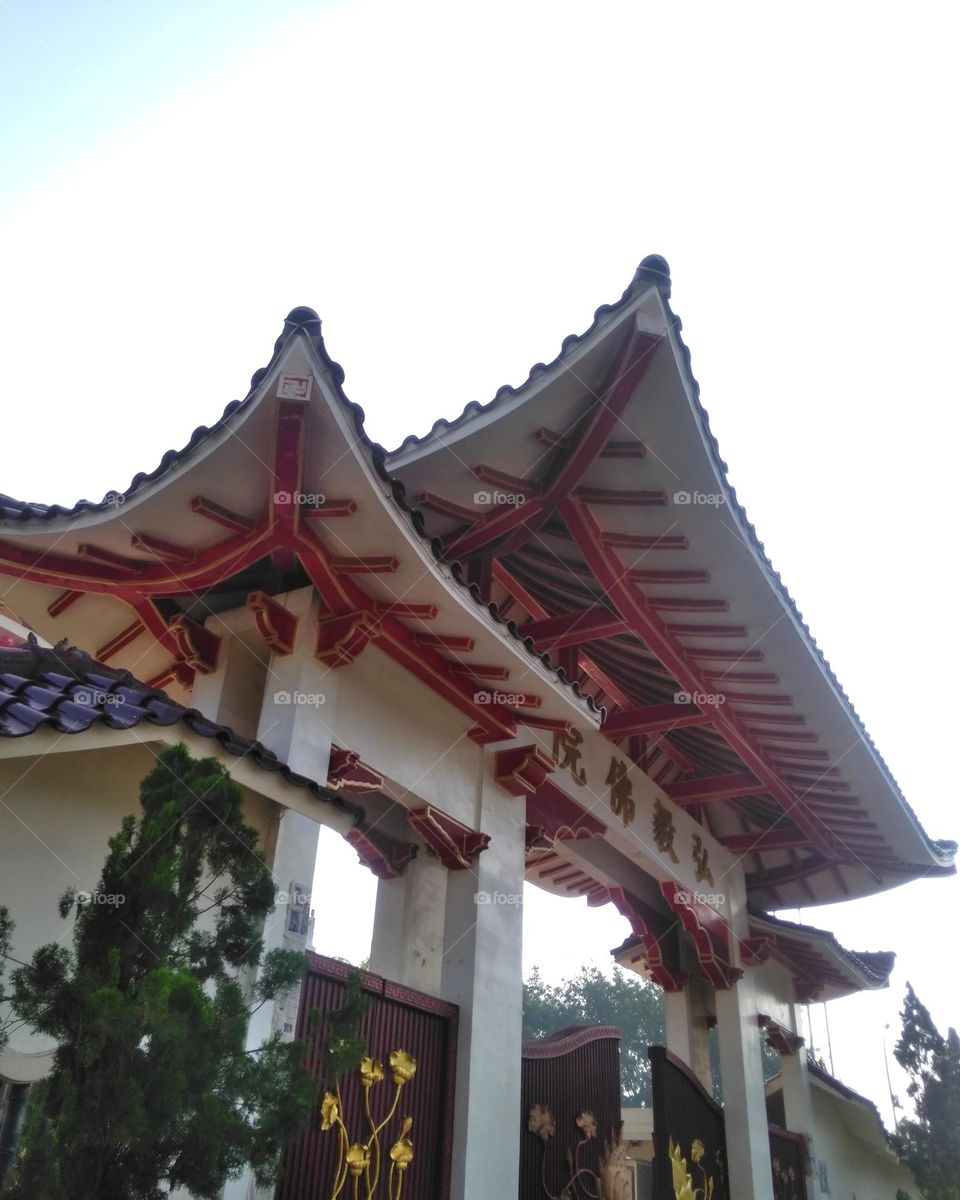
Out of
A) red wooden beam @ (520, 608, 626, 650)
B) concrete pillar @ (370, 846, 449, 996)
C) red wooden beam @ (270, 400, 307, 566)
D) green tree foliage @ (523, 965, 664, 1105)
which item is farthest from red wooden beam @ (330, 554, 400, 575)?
green tree foliage @ (523, 965, 664, 1105)

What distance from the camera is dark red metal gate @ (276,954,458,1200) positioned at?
4.55m

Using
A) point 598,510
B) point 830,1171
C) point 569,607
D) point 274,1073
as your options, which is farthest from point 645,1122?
point 274,1073

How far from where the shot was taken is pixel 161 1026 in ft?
7.69

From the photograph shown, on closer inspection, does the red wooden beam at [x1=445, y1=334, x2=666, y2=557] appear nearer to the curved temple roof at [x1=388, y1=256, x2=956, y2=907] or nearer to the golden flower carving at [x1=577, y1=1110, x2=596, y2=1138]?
the curved temple roof at [x1=388, y1=256, x2=956, y2=907]

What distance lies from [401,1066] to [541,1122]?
151cm

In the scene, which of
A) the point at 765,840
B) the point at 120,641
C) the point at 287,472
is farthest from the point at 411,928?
the point at 765,840

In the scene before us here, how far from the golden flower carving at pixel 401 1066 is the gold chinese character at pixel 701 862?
16.6 feet

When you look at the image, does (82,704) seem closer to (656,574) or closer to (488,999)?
(488,999)

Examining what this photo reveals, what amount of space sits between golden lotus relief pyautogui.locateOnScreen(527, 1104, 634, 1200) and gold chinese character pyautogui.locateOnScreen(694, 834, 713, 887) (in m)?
3.02

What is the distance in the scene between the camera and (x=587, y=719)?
6148 mm

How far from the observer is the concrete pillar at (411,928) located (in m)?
7.11

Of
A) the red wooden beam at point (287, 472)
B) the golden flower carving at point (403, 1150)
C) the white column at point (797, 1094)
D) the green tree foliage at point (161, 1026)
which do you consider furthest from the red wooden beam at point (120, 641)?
the white column at point (797, 1094)

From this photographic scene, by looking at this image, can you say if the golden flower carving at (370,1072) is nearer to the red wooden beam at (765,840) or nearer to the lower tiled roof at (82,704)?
the lower tiled roof at (82,704)

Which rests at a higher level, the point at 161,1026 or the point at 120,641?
the point at 120,641
